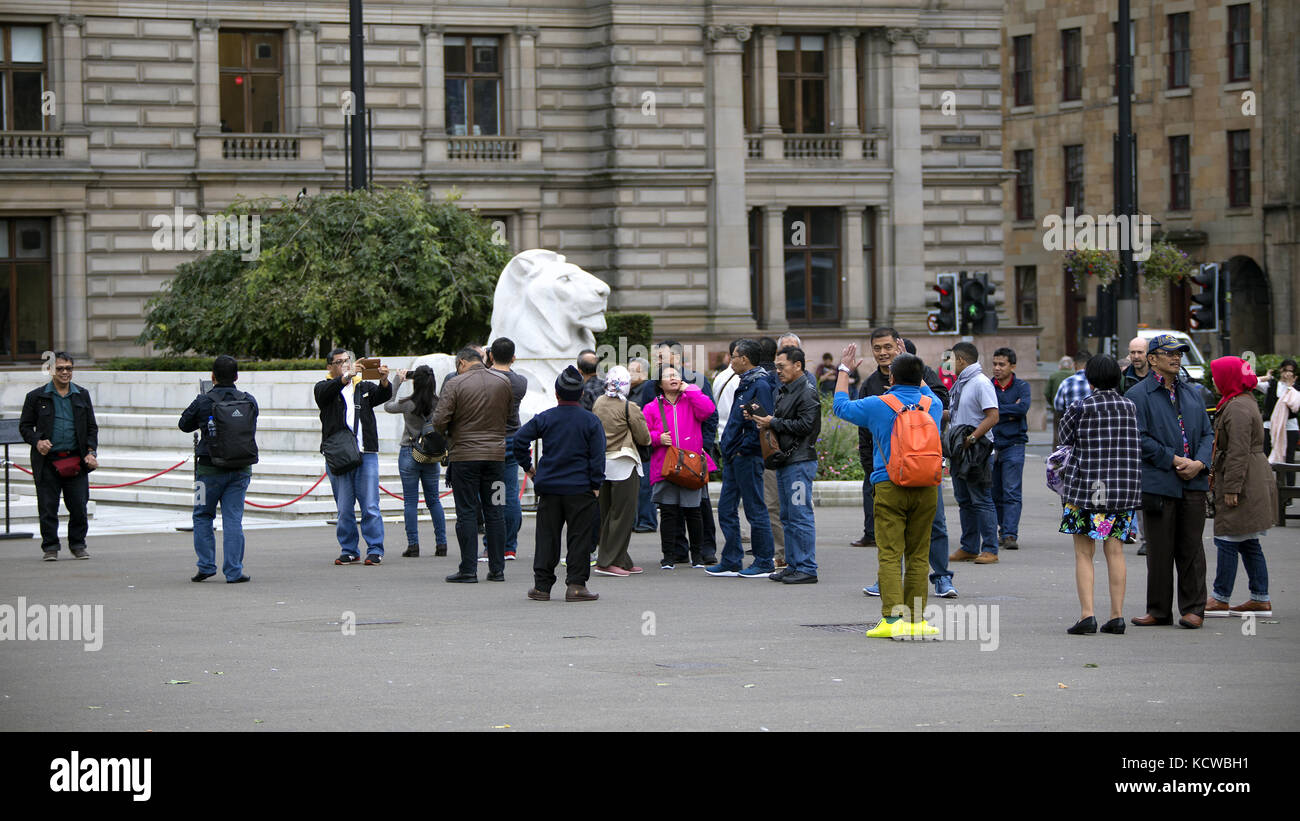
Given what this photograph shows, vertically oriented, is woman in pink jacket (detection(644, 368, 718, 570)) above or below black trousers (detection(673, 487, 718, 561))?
above

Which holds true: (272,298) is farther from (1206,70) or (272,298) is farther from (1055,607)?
(1206,70)

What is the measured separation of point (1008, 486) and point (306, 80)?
25825mm

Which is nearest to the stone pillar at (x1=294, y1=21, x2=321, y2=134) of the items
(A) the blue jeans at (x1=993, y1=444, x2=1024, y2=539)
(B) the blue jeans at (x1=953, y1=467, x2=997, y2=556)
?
(A) the blue jeans at (x1=993, y1=444, x2=1024, y2=539)

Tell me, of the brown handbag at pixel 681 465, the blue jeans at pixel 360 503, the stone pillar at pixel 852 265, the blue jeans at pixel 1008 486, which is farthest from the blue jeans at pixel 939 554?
the stone pillar at pixel 852 265

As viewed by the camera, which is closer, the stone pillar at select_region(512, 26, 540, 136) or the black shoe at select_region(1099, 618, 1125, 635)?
the black shoe at select_region(1099, 618, 1125, 635)

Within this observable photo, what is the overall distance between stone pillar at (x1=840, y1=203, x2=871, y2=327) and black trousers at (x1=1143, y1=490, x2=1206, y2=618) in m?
31.2

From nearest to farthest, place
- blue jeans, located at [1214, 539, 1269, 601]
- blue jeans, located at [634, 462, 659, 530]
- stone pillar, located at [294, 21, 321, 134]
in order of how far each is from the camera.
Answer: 1. blue jeans, located at [1214, 539, 1269, 601]
2. blue jeans, located at [634, 462, 659, 530]
3. stone pillar, located at [294, 21, 321, 134]

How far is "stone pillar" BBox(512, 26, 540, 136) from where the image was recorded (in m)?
42.8

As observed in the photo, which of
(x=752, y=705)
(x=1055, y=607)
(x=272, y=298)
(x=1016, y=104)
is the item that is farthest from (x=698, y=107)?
(x=752, y=705)

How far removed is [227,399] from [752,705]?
306 inches

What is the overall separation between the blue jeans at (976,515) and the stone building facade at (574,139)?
25.0 meters

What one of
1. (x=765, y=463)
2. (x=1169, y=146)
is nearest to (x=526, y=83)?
(x=1169, y=146)

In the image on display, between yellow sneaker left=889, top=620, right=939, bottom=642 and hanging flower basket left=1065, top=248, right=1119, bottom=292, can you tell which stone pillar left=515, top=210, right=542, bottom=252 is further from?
yellow sneaker left=889, top=620, right=939, bottom=642

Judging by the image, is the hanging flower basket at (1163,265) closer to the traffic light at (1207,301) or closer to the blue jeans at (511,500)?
the traffic light at (1207,301)
